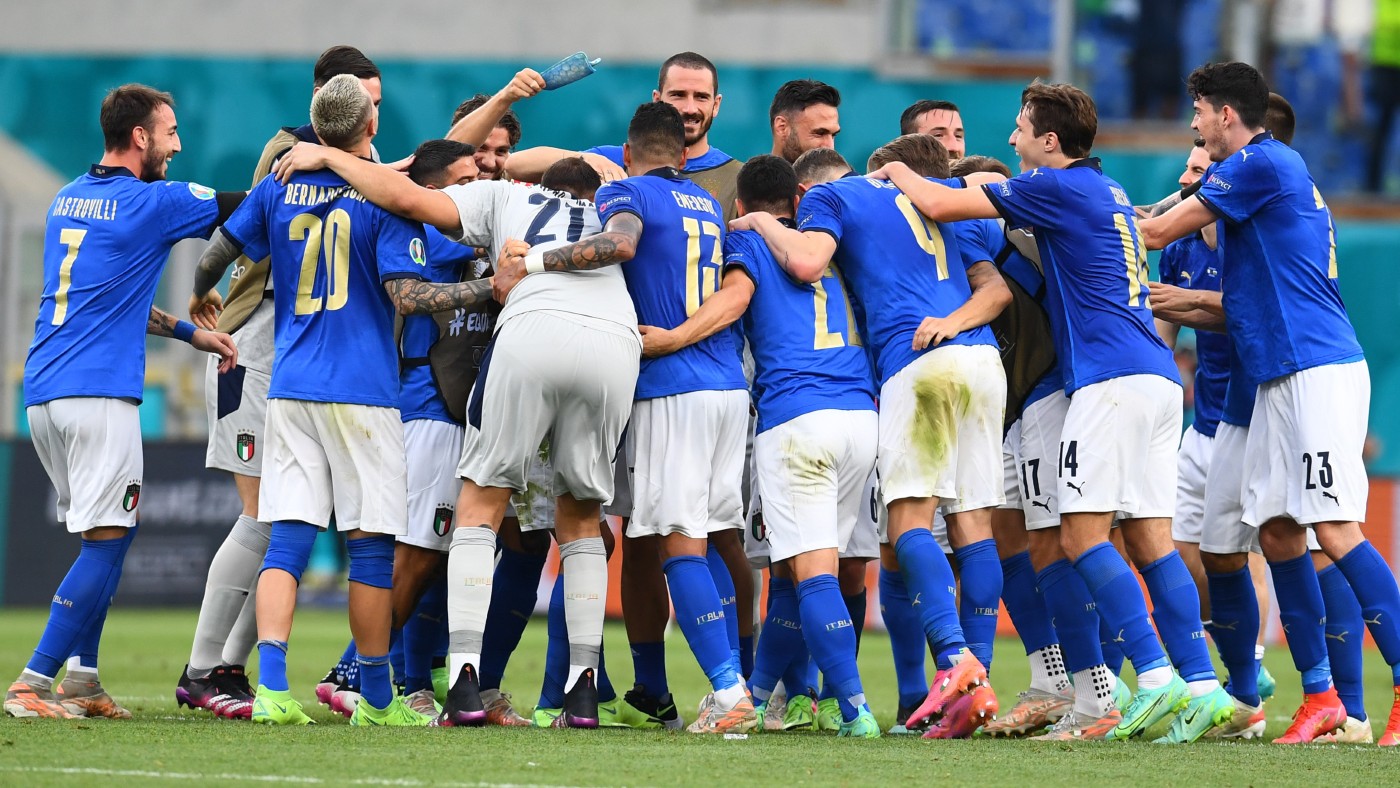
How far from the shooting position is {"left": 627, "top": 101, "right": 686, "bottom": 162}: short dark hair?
7.08 meters

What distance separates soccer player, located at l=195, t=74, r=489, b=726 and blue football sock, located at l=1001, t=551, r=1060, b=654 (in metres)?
2.70

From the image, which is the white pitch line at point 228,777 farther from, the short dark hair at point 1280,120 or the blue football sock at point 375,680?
the short dark hair at point 1280,120

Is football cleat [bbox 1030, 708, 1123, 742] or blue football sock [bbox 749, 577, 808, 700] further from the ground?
blue football sock [bbox 749, 577, 808, 700]

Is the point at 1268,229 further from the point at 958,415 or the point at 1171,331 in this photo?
the point at 1171,331

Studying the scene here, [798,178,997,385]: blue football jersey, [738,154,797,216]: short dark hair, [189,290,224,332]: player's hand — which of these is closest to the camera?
[798,178,997,385]: blue football jersey

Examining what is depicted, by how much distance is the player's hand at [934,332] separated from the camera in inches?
271

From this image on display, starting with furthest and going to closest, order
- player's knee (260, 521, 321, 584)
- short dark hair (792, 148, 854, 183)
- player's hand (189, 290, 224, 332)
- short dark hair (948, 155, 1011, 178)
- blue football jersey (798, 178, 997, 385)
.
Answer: short dark hair (948, 155, 1011, 178) → player's hand (189, 290, 224, 332) → short dark hair (792, 148, 854, 183) → blue football jersey (798, 178, 997, 385) → player's knee (260, 521, 321, 584)

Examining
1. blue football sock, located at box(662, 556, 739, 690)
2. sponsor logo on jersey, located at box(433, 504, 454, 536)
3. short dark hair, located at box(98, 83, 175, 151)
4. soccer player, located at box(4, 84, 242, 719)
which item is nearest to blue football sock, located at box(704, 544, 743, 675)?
blue football sock, located at box(662, 556, 739, 690)

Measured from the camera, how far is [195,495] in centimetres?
1620

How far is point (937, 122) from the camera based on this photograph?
8.56 metres

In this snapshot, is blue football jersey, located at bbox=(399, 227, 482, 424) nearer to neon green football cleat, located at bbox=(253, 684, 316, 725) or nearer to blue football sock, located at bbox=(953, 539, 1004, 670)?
neon green football cleat, located at bbox=(253, 684, 316, 725)

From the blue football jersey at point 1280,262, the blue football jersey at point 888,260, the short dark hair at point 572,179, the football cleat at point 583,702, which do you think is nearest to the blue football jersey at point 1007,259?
the blue football jersey at point 888,260

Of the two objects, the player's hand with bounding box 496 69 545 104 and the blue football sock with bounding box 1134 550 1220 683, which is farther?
the player's hand with bounding box 496 69 545 104

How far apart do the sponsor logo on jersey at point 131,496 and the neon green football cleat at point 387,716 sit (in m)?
1.29
